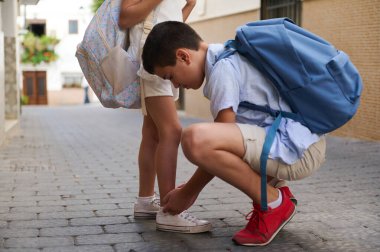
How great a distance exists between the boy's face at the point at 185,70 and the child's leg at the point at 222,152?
9.5 inches

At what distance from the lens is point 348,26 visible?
9.88m

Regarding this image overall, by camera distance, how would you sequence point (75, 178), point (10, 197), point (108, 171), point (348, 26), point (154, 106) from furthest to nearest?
point (348, 26)
point (108, 171)
point (75, 178)
point (10, 197)
point (154, 106)

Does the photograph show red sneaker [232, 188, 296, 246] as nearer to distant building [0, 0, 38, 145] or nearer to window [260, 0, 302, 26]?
window [260, 0, 302, 26]

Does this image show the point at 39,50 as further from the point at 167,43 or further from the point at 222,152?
the point at 222,152

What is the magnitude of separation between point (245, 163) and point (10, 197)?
7.55ft

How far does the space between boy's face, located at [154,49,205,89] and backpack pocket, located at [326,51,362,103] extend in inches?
24.9

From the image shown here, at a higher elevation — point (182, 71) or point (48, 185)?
point (182, 71)

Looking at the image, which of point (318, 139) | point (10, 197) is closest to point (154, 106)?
point (318, 139)

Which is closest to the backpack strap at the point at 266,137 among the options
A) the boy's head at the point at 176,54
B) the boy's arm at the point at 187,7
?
the boy's head at the point at 176,54

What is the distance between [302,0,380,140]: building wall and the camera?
9188 millimetres

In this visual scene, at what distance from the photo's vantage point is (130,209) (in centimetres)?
432

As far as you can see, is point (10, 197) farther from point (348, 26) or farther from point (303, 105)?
point (348, 26)

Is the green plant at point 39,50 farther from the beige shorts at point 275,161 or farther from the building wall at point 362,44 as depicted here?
the beige shorts at point 275,161

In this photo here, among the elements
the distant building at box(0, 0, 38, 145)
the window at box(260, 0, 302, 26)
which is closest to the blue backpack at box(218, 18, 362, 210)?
the window at box(260, 0, 302, 26)
